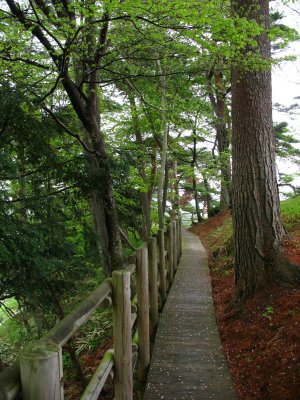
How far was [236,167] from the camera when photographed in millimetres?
5492

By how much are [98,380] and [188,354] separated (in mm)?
2354

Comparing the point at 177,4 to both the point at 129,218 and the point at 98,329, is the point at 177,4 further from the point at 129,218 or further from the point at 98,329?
the point at 129,218

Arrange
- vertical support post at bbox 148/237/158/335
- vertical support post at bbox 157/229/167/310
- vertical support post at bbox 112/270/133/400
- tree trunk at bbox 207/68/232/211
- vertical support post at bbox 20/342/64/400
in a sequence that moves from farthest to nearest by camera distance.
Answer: tree trunk at bbox 207/68/232/211
vertical support post at bbox 157/229/167/310
vertical support post at bbox 148/237/158/335
vertical support post at bbox 112/270/133/400
vertical support post at bbox 20/342/64/400

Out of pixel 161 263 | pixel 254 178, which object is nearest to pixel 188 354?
pixel 161 263

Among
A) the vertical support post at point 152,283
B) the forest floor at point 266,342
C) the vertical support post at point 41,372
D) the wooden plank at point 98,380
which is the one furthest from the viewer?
the vertical support post at point 152,283

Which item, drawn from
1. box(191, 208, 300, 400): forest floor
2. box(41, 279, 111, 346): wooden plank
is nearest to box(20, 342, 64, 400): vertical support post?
box(41, 279, 111, 346): wooden plank

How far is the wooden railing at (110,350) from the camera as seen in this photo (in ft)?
4.48

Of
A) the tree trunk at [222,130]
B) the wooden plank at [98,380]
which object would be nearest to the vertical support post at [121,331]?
the wooden plank at [98,380]

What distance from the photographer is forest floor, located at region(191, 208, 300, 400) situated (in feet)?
10.8

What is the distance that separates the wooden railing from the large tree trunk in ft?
4.94

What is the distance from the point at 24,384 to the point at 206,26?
514 cm

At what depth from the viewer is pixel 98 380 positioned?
2342 millimetres

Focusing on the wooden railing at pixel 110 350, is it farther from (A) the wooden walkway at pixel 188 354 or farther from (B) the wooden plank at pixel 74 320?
(A) the wooden walkway at pixel 188 354

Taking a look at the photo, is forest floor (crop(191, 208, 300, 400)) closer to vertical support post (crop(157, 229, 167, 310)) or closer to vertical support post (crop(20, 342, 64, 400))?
vertical support post (crop(157, 229, 167, 310))
